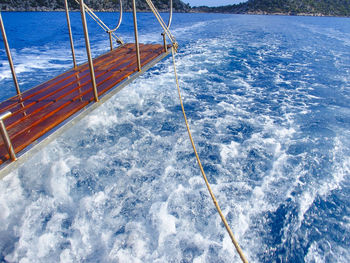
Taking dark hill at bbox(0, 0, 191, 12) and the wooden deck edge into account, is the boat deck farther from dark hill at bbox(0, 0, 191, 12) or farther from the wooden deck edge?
dark hill at bbox(0, 0, 191, 12)

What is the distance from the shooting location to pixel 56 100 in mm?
3830

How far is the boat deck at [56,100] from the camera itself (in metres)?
2.92

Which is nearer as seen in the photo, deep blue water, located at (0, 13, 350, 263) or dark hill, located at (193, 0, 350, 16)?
deep blue water, located at (0, 13, 350, 263)

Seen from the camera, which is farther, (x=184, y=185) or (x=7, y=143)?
(x=184, y=185)

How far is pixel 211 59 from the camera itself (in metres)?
13.4

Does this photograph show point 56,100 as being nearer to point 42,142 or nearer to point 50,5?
point 42,142

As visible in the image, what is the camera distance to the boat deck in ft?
9.58

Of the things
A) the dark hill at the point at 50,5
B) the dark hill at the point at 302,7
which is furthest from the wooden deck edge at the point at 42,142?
the dark hill at the point at 302,7

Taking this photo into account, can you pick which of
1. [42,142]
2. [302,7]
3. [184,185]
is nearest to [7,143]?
[42,142]

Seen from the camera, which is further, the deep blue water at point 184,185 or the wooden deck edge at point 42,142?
the deep blue water at point 184,185

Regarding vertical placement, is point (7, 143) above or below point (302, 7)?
below

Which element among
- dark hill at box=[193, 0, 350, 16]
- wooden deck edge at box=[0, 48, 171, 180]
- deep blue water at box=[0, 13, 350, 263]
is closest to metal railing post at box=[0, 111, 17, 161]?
wooden deck edge at box=[0, 48, 171, 180]

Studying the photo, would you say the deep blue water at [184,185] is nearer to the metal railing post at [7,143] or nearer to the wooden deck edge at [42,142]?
the wooden deck edge at [42,142]

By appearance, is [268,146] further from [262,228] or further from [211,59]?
[211,59]
